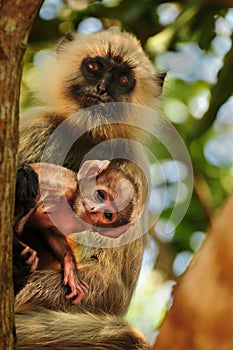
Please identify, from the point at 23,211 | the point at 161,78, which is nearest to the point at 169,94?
the point at 161,78

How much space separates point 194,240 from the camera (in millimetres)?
3850

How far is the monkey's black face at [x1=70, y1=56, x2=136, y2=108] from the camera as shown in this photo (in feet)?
9.59

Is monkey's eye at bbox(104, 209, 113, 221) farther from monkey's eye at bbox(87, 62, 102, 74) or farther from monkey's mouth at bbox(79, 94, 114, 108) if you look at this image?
monkey's eye at bbox(87, 62, 102, 74)

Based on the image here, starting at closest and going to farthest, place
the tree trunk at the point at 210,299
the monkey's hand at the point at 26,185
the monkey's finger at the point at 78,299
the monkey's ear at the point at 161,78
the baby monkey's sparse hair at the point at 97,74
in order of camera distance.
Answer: the tree trunk at the point at 210,299
the monkey's hand at the point at 26,185
the monkey's finger at the point at 78,299
the baby monkey's sparse hair at the point at 97,74
the monkey's ear at the point at 161,78

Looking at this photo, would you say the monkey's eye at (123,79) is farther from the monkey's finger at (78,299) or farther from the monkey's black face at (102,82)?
the monkey's finger at (78,299)

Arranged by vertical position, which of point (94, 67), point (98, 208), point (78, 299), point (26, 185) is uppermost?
point (94, 67)

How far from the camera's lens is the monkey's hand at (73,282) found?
2482 mm

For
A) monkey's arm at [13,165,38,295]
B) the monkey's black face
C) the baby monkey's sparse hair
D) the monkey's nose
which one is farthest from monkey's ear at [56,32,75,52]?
monkey's arm at [13,165,38,295]

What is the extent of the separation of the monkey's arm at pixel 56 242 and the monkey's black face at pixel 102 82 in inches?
27.4

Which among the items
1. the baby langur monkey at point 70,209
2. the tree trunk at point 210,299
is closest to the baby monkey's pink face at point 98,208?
the baby langur monkey at point 70,209

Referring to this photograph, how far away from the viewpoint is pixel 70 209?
2.31 meters

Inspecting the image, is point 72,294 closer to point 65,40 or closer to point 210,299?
point 65,40

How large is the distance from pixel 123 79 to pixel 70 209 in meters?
0.93

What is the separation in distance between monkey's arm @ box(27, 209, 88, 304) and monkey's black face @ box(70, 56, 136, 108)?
0.70 meters
